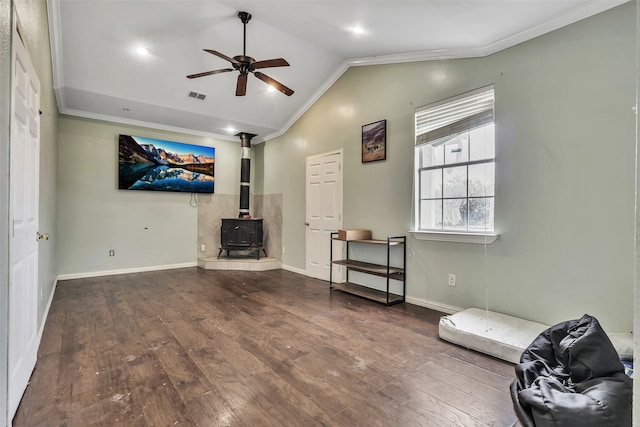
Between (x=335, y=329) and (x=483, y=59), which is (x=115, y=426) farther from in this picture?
(x=483, y=59)

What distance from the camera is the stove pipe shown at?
6.64 m

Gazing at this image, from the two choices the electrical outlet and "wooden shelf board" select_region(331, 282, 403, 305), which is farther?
"wooden shelf board" select_region(331, 282, 403, 305)

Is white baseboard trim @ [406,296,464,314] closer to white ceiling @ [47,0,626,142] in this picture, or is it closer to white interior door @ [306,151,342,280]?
white interior door @ [306,151,342,280]

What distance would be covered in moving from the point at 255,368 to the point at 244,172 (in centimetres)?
500

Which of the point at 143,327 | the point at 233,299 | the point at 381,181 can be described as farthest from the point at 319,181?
the point at 143,327

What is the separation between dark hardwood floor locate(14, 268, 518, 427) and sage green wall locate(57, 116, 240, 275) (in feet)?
5.73

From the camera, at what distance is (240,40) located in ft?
13.1

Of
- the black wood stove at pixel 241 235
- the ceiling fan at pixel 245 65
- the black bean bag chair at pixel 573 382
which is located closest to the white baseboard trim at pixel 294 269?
the black wood stove at pixel 241 235

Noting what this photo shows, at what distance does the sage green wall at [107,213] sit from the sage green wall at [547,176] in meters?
4.44

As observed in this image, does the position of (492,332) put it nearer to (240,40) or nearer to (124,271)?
(240,40)

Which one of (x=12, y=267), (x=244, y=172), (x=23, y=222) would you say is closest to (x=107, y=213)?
(x=244, y=172)

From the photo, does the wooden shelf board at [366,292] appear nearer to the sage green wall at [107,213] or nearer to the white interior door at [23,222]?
the white interior door at [23,222]

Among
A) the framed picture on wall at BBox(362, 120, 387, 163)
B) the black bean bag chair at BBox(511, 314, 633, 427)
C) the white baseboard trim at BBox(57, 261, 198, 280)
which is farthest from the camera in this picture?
the white baseboard trim at BBox(57, 261, 198, 280)

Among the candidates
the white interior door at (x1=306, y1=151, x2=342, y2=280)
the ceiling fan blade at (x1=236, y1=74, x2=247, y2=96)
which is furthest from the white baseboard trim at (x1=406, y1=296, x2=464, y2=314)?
the ceiling fan blade at (x1=236, y1=74, x2=247, y2=96)
